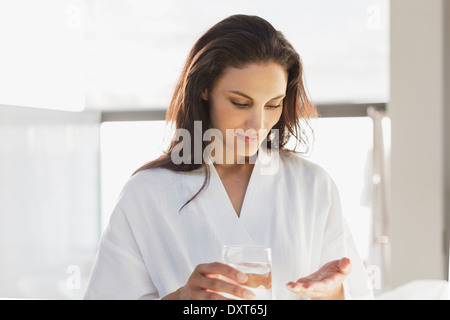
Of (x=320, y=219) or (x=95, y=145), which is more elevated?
(x=95, y=145)

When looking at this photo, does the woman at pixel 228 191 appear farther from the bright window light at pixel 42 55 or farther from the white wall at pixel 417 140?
the bright window light at pixel 42 55

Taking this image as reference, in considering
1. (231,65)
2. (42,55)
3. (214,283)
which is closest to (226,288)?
(214,283)

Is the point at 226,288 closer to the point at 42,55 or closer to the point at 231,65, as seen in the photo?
the point at 231,65

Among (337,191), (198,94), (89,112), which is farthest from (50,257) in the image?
(337,191)

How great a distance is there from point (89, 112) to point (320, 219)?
1.77ft

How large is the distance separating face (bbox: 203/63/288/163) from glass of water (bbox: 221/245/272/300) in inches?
10.9

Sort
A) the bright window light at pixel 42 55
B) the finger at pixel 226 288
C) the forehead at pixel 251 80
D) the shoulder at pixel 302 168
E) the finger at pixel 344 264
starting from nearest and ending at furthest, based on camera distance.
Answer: the finger at pixel 226 288
the finger at pixel 344 264
the forehead at pixel 251 80
the shoulder at pixel 302 168
the bright window light at pixel 42 55

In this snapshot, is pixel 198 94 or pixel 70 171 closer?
pixel 198 94

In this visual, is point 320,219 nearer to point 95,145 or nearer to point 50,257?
point 95,145

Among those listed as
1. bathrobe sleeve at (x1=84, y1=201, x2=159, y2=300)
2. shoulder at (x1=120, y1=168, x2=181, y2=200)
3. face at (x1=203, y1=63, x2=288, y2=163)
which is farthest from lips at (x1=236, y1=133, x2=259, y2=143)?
bathrobe sleeve at (x1=84, y1=201, x2=159, y2=300)

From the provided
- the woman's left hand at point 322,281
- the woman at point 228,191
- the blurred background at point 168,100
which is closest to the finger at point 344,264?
the woman's left hand at point 322,281

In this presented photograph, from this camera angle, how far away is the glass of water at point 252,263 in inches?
28.9

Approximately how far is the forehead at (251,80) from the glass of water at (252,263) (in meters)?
0.31

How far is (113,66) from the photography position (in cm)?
116
